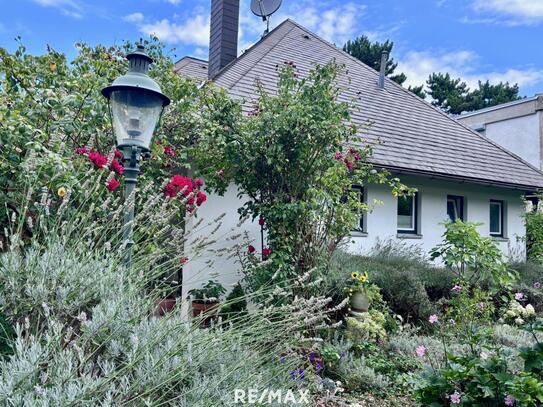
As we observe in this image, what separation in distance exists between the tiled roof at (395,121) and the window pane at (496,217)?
77 cm

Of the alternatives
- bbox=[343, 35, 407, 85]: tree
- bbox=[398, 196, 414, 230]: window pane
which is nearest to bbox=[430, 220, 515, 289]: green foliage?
bbox=[398, 196, 414, 230]: window pane

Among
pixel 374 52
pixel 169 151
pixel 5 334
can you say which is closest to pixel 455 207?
pixel 169 151

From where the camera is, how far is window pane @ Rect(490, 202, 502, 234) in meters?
10.7

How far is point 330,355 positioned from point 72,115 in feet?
10.9

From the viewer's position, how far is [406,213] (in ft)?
30.7

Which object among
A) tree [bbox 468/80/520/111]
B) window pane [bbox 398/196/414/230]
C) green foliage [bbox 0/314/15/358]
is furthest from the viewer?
tree [bbox 468/80/520/111]

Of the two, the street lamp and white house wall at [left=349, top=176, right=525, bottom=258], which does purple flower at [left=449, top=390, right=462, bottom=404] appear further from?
white house wall at [left=349, top=176, right=525, bottom=258]

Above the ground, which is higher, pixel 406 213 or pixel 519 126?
pixel 519 126

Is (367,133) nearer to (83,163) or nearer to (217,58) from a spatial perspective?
(217,58)

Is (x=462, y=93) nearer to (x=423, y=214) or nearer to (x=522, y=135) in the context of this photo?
(x=522, y=135)

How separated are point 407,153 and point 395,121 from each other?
1.62 metres

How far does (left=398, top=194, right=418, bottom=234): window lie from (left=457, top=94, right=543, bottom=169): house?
10.7 meters

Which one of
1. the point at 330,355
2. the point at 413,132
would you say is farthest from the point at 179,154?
the point at 413,132

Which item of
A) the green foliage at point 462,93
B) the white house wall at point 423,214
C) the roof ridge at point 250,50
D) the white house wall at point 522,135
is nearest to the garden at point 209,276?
the white house wall at point 423,214
